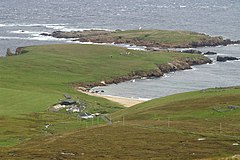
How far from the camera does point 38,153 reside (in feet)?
189

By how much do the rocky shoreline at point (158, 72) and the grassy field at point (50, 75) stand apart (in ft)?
5.86

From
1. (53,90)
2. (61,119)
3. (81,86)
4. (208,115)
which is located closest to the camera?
(208,115)

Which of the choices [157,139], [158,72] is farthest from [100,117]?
[158,72]

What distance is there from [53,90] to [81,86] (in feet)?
39.7

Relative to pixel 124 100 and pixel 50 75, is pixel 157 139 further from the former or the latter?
pixel 50 75

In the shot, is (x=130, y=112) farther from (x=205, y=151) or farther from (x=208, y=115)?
(x=205, y=151)

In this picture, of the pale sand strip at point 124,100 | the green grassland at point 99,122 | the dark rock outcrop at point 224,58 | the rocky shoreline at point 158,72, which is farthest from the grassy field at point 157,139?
the dark rock outcrop at point 224,58

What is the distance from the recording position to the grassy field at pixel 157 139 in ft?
185

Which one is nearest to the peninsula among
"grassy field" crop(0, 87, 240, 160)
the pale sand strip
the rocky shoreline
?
"grassy field" crop(0, 87, 240, 160)

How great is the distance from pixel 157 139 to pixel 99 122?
24.6 m

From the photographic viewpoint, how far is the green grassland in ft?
190

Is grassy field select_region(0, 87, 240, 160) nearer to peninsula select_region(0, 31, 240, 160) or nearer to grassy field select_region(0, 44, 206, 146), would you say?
peninsula select_region(0, 31, 240, 160)

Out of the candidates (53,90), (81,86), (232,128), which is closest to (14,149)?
(232,128)

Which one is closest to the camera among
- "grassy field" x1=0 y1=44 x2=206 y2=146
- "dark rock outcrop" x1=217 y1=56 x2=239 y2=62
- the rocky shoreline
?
"grassy field" x1=0 y1=44 x2=206 y2=146
